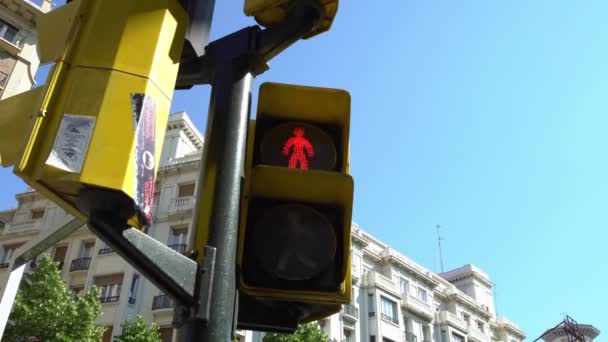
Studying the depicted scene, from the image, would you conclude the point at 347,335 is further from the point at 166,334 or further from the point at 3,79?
the point at 3,79

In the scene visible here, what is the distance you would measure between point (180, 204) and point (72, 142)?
32.8m

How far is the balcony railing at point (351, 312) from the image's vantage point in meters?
37.6

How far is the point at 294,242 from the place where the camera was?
274cm

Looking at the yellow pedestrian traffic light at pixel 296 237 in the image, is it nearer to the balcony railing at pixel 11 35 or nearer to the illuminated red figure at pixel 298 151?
the illuminated red figure at pixel 298 151

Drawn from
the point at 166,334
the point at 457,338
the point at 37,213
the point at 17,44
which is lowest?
the point at 166,334

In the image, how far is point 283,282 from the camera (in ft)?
8.93

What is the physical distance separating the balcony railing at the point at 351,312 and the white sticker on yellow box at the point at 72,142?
36.4 meters

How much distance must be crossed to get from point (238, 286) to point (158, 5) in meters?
1.23

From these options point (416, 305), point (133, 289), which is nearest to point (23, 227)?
point (133, 289)

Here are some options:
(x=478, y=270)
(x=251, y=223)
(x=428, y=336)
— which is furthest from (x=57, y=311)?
Result: (x=478, y=270)

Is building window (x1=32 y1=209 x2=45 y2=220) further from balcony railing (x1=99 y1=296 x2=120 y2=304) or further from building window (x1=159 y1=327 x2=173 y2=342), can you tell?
building window (x1=159 y1=327 x2=173 y2=342)

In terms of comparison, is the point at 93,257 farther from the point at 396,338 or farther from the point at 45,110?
the point at 45,110

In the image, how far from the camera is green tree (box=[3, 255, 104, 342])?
75.5 ft

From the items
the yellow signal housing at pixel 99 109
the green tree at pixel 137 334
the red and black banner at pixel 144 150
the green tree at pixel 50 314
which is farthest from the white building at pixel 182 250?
the red and black banner at pixel 144 150
